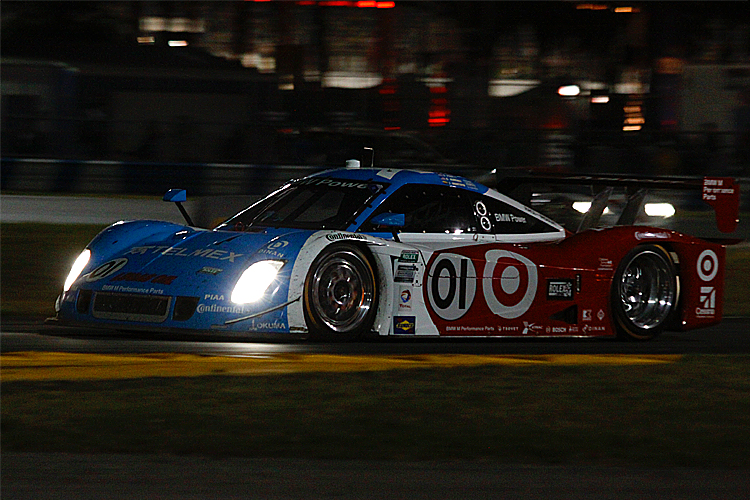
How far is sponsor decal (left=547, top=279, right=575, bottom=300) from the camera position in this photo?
27.2ft

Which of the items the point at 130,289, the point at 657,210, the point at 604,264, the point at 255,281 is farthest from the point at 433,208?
the point at 657,210

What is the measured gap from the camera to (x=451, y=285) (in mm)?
7879

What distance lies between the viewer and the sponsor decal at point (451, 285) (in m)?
7.82

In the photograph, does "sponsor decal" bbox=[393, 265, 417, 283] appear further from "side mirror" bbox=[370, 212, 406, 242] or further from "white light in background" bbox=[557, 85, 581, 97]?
"white light in background" bbox=[557, 85, 581, 97]

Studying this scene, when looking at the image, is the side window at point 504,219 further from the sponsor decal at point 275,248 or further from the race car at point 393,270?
the sponsor decal at point 275,248

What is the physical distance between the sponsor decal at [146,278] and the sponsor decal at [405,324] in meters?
1.48

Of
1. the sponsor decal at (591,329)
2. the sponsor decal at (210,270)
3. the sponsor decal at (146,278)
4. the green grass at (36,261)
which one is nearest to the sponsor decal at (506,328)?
the sponsor decal at (591,329)

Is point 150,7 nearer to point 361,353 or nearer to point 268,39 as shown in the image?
point 268,39

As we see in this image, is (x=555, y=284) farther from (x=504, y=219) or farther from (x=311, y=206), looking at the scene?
(x=311, y=206)

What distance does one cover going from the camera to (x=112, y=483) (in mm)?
3988

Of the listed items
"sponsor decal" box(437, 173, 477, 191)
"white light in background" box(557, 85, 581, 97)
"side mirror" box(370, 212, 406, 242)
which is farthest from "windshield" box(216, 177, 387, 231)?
"white light in background" box(557, 85, 581, 97)

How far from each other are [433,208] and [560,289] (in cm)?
108

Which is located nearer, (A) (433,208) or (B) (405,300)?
(B) (405,300)

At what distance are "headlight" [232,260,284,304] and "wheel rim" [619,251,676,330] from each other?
9.73 feet
